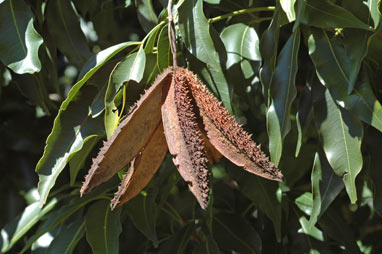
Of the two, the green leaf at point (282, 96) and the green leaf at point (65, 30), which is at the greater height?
the green leaf at point (65, 30)

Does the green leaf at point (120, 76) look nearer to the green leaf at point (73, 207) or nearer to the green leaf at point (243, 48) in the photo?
the green leaf at point (243, 48)

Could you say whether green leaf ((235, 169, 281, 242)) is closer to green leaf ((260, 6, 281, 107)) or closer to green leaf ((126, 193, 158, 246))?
green leaf ((126, 193, 158, 246))

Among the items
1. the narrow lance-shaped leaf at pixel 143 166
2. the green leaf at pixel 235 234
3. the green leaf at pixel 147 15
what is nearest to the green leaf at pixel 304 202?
the green leaf at pixel 235 234

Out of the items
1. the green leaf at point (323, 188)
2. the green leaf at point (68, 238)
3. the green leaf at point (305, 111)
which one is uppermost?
the green leaf at point (305, 111)

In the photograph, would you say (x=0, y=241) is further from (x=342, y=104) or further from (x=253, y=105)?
(x=342, y=104)

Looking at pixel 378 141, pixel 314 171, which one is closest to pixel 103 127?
pixel 314 171

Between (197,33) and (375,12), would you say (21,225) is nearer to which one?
(197,33)

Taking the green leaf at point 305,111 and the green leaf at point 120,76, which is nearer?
the green leaf at point 120,76

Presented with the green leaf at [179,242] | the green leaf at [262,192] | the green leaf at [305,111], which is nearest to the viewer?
the green leaf at [305,111]
